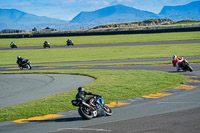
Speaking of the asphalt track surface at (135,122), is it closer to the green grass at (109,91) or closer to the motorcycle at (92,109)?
the motorcycle at (92,109)

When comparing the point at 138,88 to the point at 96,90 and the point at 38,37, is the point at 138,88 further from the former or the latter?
the point at 38,37

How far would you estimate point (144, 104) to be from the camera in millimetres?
16812

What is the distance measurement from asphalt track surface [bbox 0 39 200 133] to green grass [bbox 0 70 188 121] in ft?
4.34

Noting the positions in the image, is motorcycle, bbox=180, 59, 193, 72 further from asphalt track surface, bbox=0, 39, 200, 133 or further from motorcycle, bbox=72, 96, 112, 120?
motorcycle, bbox=72, 96, 112, 120

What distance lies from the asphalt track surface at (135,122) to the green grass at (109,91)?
4.34 ft

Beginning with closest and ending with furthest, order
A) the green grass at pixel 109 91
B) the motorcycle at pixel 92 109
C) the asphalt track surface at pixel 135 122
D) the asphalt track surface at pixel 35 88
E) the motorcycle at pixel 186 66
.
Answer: the asphalt track surface at pixel 135 122, the motorcycle at pixel 92 109, the green grass at pixel 109 91, the asphalt track surface at pixel 35 88, the motorcycle at pixel 186 66

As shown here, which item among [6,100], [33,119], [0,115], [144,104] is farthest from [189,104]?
[6,100]

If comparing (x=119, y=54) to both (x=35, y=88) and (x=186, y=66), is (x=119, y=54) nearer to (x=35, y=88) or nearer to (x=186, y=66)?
(x=186, y=66)

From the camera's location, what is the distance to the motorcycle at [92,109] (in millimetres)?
13641

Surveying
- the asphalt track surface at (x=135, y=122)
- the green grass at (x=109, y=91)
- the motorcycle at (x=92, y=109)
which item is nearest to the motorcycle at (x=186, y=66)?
the green grass at (x=109, y=91)

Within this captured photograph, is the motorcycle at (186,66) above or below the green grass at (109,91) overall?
above

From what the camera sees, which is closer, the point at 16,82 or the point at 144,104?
the point at 144,104

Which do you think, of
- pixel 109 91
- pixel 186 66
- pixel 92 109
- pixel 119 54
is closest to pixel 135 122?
pixel 92 109

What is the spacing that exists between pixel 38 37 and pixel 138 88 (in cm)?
9860
